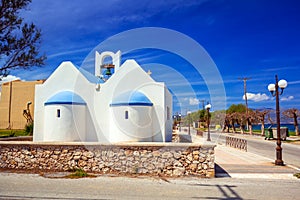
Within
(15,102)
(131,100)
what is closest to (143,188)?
(131,100)

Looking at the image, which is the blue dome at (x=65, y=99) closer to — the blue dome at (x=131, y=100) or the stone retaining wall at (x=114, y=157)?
the blue dome at (x=131, y=100)

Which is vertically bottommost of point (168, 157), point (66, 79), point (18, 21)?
point (168, 157)

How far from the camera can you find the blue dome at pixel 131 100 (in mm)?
14453

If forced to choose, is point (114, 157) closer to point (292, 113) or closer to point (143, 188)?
point (143, 188)

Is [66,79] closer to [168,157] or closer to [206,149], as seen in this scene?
[168,157]

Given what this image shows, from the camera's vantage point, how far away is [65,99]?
14.4 metres

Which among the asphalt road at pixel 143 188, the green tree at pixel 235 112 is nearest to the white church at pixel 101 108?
the asphalt road at pixel 143 188

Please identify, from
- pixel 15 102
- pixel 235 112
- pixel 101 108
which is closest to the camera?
pixel 101 108

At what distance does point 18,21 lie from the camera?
1342 centimetres

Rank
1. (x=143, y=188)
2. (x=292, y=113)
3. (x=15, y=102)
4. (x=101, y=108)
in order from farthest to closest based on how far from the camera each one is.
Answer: (x=15, y=102)
(x=292, y=113)
(x=101, y=108)
(x=143, y=188)

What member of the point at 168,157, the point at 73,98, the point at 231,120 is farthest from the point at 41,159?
the point at 231,120

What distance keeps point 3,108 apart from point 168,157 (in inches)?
1531

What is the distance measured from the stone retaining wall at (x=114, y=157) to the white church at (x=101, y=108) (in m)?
2.79

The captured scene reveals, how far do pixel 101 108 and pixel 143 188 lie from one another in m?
7.92
